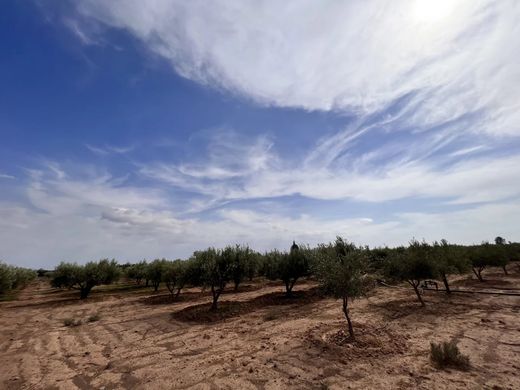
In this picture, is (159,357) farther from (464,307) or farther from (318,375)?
(464,307)

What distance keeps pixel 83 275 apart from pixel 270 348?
35244 mm

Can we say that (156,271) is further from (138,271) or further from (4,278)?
(4,278)

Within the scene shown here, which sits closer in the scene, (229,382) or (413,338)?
(229,382)

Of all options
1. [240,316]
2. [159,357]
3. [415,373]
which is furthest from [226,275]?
[415,373]

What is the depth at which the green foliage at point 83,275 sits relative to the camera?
39.6 metres

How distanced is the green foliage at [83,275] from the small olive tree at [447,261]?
39170 millimetres

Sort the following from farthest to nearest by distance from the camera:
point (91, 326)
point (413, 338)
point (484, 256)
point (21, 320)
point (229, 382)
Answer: point (484, 256) < point (21, 320) < point (91, 326) < point (413, 338) < point (229, 382)

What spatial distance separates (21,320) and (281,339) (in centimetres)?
2247

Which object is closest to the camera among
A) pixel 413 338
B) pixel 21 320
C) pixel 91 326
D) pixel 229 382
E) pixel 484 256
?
pixel 229 382

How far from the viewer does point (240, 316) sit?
22.0 metres

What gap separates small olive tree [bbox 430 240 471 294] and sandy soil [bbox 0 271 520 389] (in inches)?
102

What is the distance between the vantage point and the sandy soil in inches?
406

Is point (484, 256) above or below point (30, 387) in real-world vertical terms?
above

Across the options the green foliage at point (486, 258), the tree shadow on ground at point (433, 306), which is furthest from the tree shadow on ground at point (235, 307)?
the green foliage at point (486, 258)
